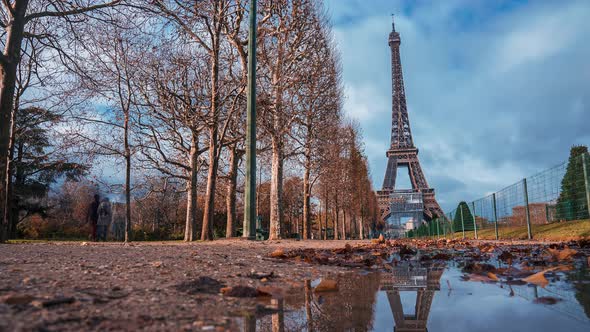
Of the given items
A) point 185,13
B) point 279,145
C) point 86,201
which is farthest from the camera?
point 86,201

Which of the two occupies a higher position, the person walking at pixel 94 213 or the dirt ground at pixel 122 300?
the person walking at pixel 94 213

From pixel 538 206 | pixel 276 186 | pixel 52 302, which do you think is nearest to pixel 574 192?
pixel 538 206

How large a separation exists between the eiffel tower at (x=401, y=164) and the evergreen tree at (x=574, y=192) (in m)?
38.3

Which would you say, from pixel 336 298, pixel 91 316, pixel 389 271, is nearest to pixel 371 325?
pixel 336 298

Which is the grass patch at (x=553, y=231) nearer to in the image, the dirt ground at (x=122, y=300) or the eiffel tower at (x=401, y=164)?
the dirt ground at (x=122, y=300)

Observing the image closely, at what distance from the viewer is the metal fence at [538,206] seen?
30.5 feet

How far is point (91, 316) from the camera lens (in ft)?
3.96

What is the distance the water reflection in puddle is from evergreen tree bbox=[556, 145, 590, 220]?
8503 millimetres

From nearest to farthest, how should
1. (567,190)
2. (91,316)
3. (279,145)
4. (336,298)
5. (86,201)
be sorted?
(91,316) < (336,298) < (567,190) < (279,145) < (86,201)

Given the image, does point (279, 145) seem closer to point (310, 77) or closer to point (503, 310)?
point (310, 77)

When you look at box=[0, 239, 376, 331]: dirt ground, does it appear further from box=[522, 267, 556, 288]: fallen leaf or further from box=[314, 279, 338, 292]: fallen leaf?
box=[522, 267, 556, 288]: fallen leaf

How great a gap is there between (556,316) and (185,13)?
11803 millimetres

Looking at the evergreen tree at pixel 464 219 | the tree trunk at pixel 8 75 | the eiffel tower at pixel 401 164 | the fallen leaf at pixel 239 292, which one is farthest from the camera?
the eiffel tower at pixel 401 164

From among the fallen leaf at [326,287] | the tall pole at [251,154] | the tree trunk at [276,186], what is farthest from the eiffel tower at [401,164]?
the fallen leaf at [326,287]
